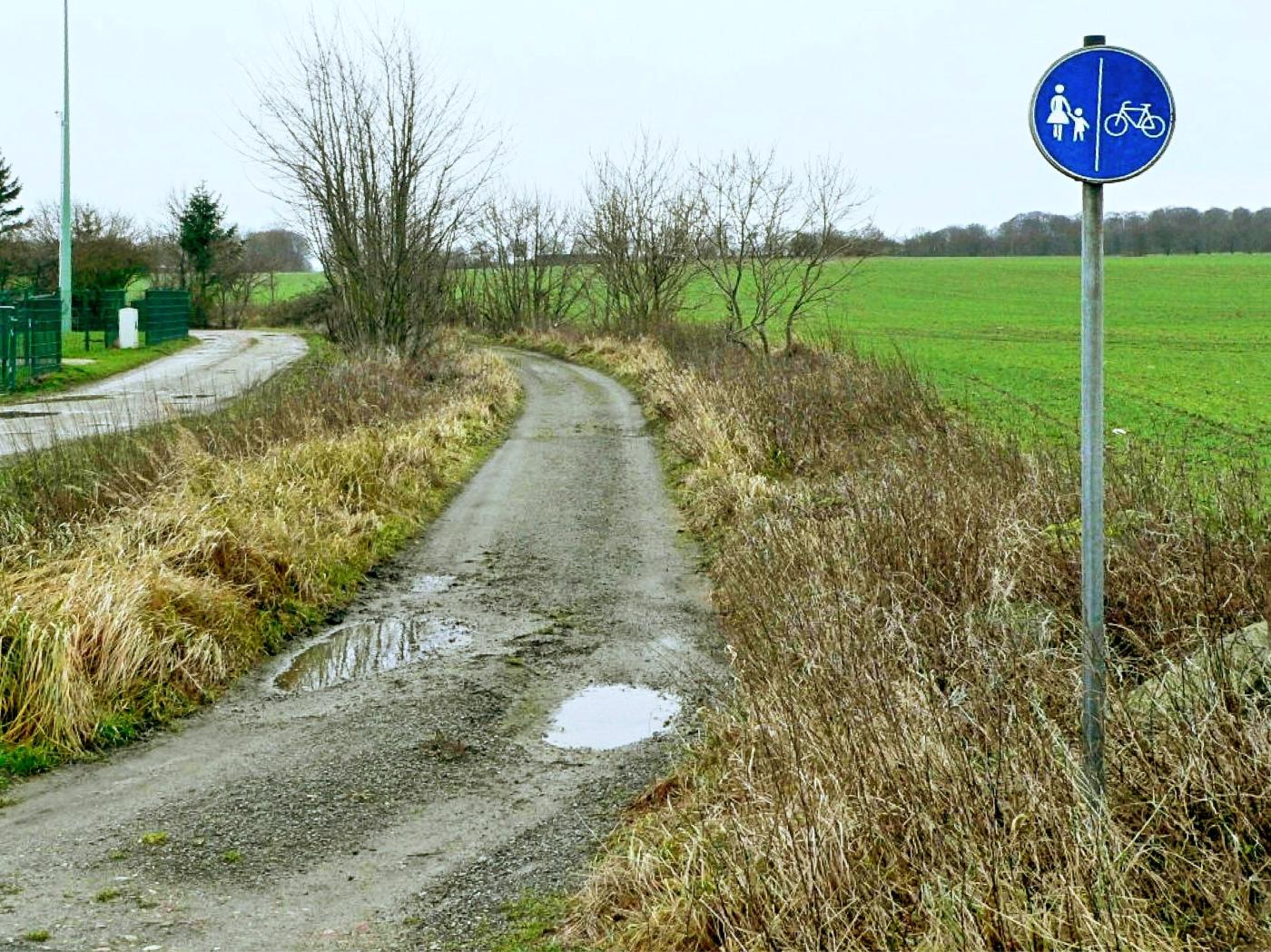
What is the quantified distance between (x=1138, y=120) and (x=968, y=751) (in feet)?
6.96

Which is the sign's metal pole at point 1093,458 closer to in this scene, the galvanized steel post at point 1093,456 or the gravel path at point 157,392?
the galvanized steel post at point 1093,456

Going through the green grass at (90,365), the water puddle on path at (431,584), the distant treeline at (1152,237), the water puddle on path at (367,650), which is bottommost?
the water puddle on path at (367,650)

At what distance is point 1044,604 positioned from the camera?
21.6 ft

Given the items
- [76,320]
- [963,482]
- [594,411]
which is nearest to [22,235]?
[76,320]

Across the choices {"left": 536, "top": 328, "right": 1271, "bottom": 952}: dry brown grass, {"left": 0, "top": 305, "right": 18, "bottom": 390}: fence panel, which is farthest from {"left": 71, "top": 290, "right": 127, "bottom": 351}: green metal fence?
{"left": 536, "top": 328, "right": 1271, "bottom": 952}: dry brown grass

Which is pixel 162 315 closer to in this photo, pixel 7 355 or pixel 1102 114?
pixel 7 355

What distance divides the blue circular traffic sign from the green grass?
22.6 metres

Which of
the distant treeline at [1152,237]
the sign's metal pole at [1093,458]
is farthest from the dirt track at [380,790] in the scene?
the distant treeline at [1152,237]

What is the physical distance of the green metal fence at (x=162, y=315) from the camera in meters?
38.3

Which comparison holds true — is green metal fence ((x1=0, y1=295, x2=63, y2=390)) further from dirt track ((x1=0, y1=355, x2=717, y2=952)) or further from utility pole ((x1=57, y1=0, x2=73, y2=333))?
dirt track ((x1=0, y1=355, x2=717, y2=952))

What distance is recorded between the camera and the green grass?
82.6 feet

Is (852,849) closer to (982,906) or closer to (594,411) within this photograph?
(982,906)

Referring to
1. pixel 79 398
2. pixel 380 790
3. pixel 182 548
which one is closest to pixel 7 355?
pixel 79 398

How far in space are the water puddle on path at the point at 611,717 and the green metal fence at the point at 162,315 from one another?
108 feet
